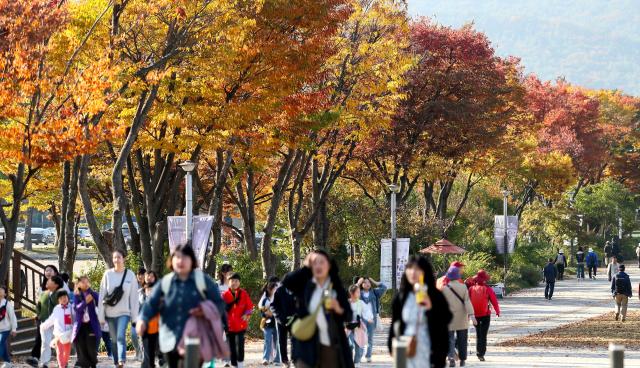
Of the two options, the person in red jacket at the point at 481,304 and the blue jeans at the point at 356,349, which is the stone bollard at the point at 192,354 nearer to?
the blue jeans at the point at 356,349

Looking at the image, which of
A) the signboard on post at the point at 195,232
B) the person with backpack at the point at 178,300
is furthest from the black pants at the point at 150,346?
the signboard on post at the point at 195,232

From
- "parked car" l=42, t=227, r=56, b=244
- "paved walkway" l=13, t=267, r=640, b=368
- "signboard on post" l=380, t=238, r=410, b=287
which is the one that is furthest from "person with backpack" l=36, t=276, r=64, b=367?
"parked car" l=42, t=227, r=56, b=244

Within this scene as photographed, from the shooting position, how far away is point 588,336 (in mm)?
23984

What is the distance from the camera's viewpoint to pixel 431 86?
37812 millimetres

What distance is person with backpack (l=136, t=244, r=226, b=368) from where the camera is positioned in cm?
996

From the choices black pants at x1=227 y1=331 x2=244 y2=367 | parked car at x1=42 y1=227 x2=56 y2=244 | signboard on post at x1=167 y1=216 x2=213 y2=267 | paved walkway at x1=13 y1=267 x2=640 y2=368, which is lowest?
paved walkway at x1=13 y1=267 x2=640 y2=368

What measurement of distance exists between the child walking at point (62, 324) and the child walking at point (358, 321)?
4382mm

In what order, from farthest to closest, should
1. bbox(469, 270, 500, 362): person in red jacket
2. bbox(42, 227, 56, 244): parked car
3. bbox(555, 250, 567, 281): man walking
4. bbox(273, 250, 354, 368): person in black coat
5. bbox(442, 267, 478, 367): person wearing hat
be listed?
bbox(42, 227, 56, 244): parked car → bbox(555, 250, 567, 281): man walking → bbox(469, 270, 500, 362): person in red jacket → bbox(442, 267, 478, 367): person wearing hat → bbox(273, 250, 354, 368): person in black coat

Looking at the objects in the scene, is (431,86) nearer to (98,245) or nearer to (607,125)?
(98,245)

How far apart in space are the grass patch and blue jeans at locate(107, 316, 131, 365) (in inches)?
356

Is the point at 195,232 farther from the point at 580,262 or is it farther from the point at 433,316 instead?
the point at 580,262

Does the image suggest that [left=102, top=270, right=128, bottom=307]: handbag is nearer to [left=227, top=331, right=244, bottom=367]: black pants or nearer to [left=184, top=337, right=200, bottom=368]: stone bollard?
[left=227, top=331, right=244, bottom=367]: black pants

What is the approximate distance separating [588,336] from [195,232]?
8.74m

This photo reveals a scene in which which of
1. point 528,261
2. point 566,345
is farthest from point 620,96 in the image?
point 566,345
